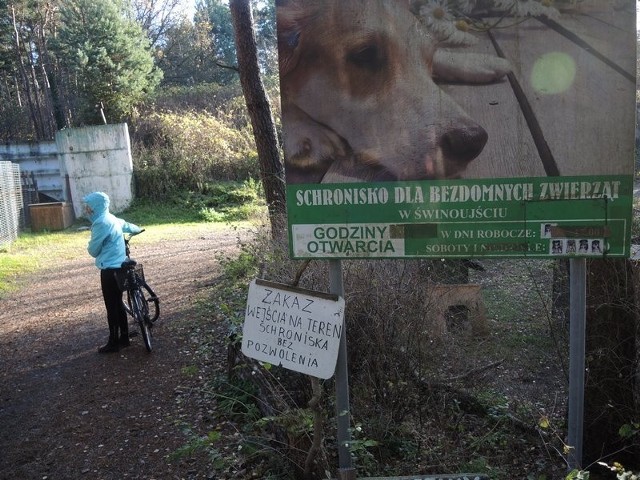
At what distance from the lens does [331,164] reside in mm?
2951

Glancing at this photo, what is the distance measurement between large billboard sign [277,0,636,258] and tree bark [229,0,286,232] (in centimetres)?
645

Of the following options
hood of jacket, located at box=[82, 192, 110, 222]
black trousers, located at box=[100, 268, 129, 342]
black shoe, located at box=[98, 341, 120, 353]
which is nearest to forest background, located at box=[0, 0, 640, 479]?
black trousers, located at box=[100, 268, 129, 342]

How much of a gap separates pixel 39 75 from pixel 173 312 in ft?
98.0

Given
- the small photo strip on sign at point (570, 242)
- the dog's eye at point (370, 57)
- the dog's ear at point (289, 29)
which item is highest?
the dog's ear at point (289, 29)

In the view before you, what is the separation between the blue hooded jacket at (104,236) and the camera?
661 cm

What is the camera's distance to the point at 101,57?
27422 millimetres

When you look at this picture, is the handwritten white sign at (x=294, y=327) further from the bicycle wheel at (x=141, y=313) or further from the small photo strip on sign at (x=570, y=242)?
the bicycle wheel at (x=141, y=313)

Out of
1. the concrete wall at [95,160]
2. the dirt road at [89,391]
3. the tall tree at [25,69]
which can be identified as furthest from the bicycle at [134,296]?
the tall tree at [25,69]

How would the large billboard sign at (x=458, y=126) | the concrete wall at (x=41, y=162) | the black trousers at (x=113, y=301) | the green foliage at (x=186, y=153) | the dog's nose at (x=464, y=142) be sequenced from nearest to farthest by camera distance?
the large billboard sign at (x=458, y=126), the dog's nose at (x=464, y=142), the black trousers at (x=113, y=301), the concrete wall at (x=41, y=162), the green foliage at (x=186, y=153)

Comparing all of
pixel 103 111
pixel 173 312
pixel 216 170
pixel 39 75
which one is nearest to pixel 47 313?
pixel 173 312

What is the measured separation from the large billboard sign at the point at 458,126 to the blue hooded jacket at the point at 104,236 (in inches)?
170

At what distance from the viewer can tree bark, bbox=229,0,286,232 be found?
9609 millimetres

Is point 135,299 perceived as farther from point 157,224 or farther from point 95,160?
point 95,160

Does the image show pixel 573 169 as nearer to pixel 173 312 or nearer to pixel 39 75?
pixel 173 312
